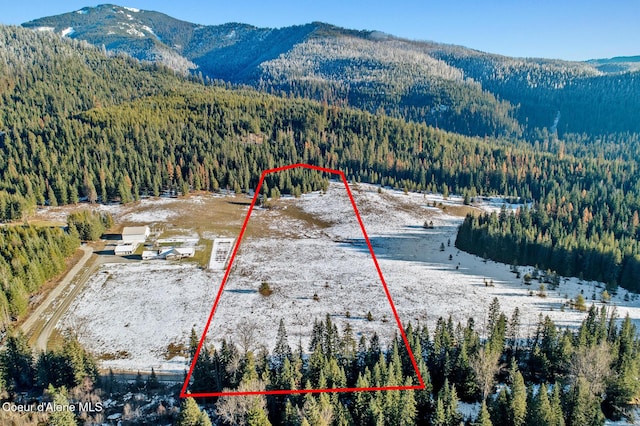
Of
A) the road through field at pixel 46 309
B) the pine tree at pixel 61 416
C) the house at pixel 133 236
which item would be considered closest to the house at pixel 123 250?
the house at pixel 133 236

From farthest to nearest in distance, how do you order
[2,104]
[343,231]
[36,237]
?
[2,104] → [343,231] → [36,237]

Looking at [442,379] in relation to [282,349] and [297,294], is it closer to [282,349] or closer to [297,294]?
[282,349]

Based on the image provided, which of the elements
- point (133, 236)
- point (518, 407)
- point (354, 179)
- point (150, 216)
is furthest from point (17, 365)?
point (354, 179)

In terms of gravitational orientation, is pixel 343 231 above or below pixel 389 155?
below

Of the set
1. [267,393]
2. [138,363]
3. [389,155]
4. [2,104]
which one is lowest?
[138,363]

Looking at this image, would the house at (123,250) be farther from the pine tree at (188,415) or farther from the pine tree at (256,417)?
the pine tree at (256,417)

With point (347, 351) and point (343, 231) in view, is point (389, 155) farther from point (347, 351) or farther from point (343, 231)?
point (347, 351)

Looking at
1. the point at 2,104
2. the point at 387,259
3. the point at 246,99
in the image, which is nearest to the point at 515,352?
the point at 387,259
